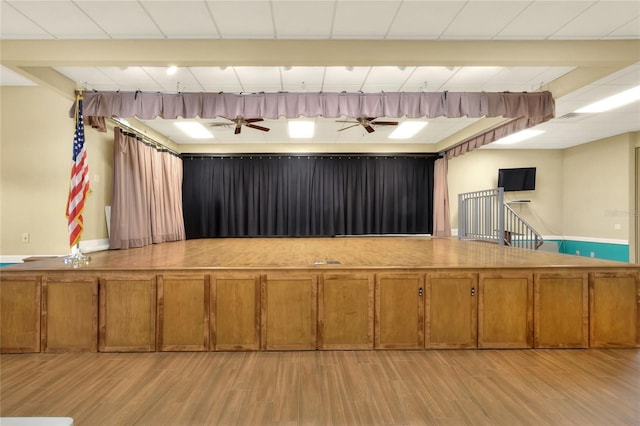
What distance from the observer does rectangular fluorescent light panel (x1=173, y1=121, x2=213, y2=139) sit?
6.91 meters

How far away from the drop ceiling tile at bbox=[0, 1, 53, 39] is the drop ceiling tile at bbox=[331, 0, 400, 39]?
299 centimetres

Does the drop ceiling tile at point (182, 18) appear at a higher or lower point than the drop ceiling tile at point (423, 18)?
lower

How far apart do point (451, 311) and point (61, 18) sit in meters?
4.78

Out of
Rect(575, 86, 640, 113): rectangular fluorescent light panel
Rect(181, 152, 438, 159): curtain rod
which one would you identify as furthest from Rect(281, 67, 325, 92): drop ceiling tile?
Rect(575, 86, 640, 113): rectangular fluorescent light panel

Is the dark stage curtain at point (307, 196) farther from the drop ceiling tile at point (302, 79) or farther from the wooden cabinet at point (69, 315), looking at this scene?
the wooden cabinet at point (69, 315)

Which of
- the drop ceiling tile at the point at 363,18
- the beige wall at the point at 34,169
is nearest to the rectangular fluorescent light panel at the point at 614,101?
the drop ceiling tile at the point at 363,18

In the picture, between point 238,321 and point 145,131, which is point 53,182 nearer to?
point 145,131

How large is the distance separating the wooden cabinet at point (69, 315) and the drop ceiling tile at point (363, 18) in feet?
11.7

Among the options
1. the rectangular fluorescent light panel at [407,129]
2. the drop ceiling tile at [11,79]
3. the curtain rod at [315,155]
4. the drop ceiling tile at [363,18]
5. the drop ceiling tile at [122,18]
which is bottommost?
the curtain rod at [315,155]

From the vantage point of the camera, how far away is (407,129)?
7.53m

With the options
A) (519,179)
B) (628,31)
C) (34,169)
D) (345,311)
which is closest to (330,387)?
(345,311)

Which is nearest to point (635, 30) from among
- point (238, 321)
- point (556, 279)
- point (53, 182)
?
point (556, 279)

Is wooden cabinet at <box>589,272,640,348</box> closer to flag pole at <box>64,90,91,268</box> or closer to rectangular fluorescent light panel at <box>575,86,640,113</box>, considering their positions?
rectangular fluorescent light panel at <box>575,86,640,113</box>

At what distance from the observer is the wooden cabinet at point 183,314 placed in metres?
3.25
